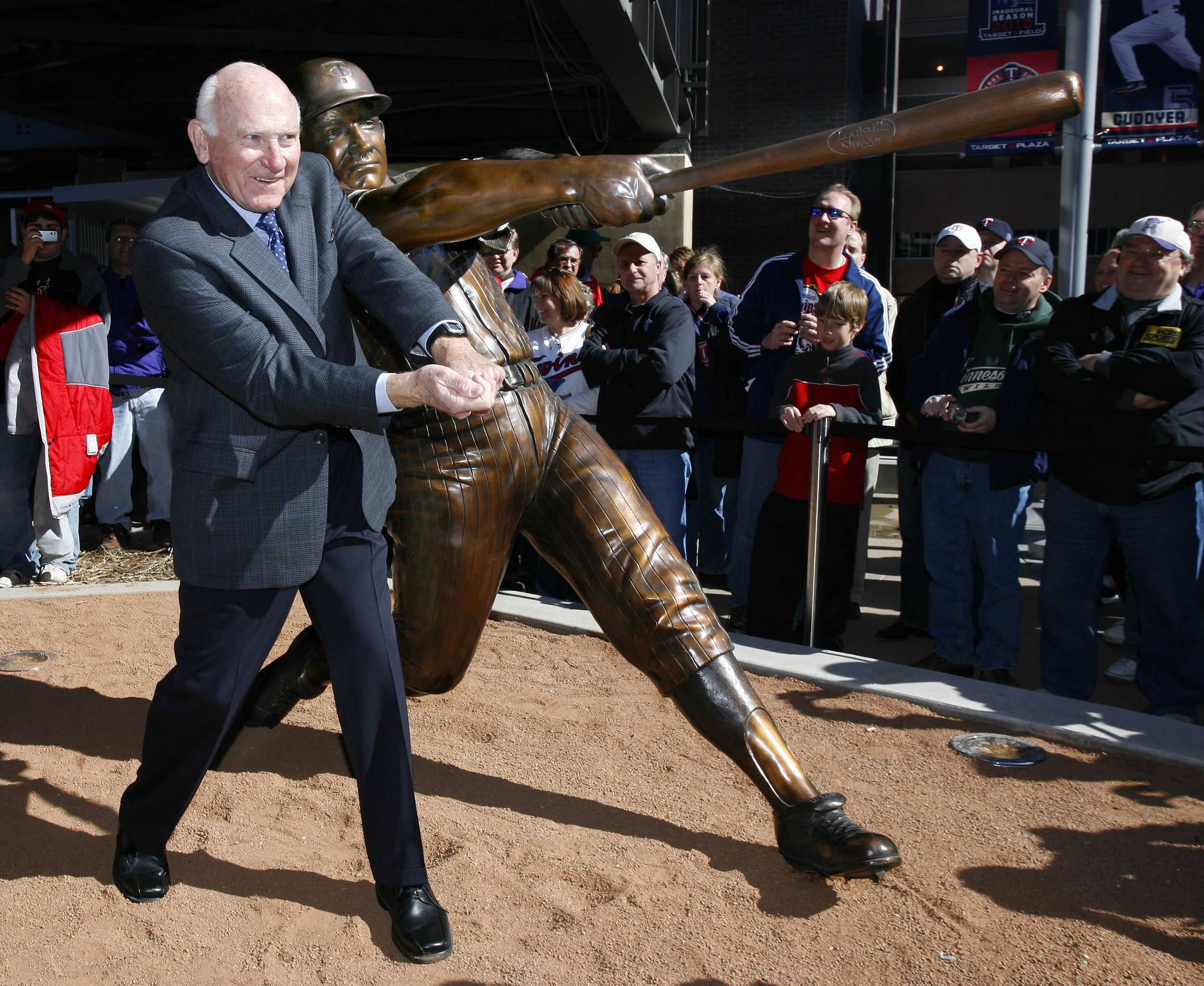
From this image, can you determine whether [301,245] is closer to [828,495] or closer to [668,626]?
[668,626]

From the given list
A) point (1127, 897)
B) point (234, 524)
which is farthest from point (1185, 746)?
point (234, 524)

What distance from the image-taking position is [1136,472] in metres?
4.28

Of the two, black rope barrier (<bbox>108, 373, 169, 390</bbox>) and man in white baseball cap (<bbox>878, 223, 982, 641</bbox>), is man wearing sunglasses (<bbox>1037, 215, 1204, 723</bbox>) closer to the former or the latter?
man in white baseball cap (<bbox>878, 223, 982, 641</bbox>)

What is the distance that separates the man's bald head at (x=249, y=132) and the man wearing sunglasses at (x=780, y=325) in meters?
3.38

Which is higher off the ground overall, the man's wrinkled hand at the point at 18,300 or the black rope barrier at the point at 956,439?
the man's wrinkled hand at the point at 18,300

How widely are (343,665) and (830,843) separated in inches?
51.5

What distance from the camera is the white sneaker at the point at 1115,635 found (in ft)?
18.6

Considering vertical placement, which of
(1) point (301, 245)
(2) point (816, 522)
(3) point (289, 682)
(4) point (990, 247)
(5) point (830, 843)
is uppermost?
(4) point (990, 247)

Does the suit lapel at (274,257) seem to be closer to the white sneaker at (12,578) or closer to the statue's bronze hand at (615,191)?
the statue's bronze hand at (615,191)

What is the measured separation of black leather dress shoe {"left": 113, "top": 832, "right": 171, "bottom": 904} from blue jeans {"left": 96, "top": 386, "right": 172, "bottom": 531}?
483cm

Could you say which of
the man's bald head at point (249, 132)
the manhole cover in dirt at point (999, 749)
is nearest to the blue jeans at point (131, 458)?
the man's bald head at point (249, 132)

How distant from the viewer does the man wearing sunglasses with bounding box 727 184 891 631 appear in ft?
18.0

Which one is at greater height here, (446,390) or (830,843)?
(446,390)

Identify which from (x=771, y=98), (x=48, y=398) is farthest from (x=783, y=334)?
(x=771, y=98)
